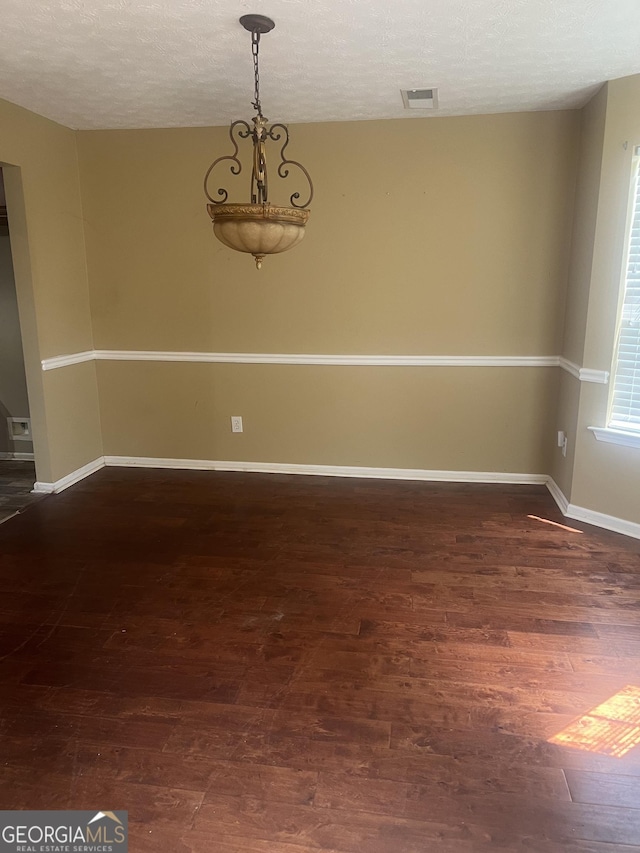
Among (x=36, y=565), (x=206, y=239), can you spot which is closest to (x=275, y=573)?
(x=36, y=565)

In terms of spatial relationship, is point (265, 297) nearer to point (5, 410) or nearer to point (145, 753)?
point (5, 410)

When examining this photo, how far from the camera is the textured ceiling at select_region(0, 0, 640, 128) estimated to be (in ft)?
7.45

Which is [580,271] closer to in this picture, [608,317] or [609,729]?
[608,317]

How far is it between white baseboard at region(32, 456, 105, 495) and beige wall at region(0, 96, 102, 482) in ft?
0.16

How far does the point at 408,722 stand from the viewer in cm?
192

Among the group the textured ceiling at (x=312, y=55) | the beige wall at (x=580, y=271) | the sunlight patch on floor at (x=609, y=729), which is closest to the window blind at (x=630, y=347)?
the beige wall at (x=580, y=271)

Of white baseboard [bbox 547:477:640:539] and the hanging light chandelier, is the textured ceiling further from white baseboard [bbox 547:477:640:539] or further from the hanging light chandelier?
white baseboard [bbox 547:477:640:539]

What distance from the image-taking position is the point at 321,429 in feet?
13.8

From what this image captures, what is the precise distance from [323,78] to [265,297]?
1.45 meters

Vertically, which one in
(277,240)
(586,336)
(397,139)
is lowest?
(586,336)

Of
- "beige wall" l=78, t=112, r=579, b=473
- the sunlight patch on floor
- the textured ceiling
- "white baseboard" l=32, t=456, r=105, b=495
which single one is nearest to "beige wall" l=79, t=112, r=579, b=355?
"beige wall" l=78, t=112, r=579, b=473

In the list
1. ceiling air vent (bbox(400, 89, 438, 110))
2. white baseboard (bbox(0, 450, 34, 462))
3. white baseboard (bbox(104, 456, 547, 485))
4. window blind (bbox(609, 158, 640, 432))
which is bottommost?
white baseboard (bbox(0, 450, 34, 462))

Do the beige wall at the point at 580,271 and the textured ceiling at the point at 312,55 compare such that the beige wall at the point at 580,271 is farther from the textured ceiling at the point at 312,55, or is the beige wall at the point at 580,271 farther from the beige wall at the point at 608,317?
the textured ceiling at the point at 312,55

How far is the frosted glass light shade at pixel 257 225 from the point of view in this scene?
231 centimetres
